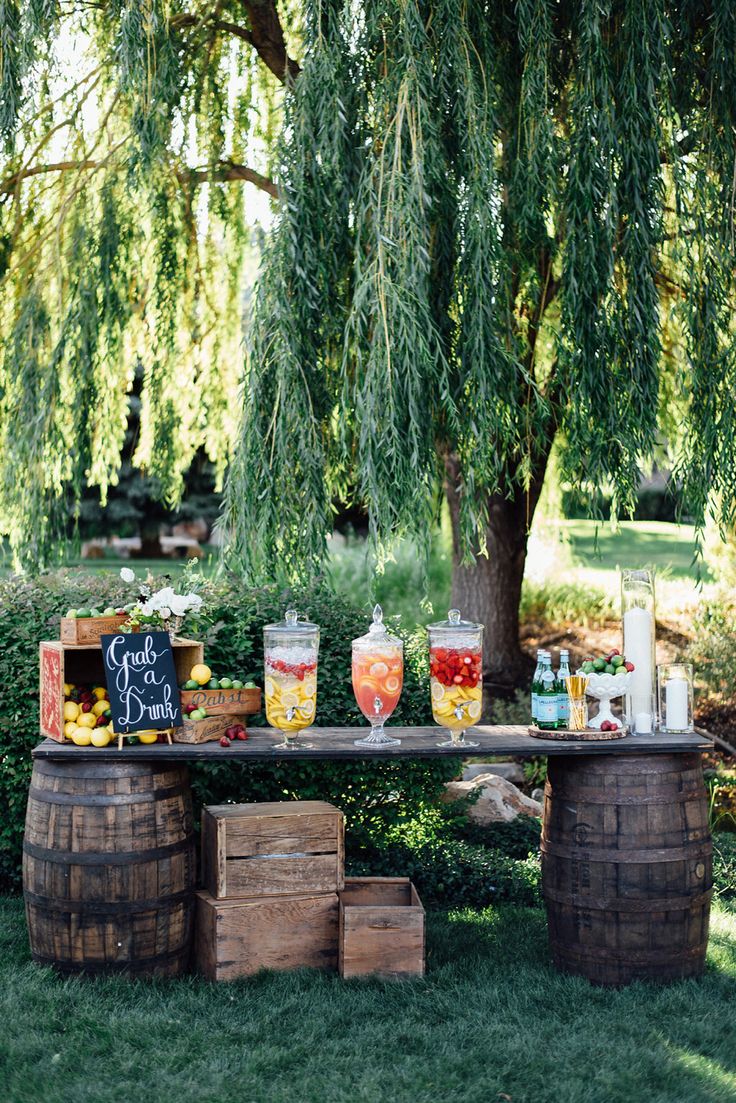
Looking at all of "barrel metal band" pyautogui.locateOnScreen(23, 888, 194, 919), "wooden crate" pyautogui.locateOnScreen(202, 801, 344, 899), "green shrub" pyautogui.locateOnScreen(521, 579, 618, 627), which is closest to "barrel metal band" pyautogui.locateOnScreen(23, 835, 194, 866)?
"barrel metal band" pyautogui.locateOnScreen(23, 888, 194, 919)

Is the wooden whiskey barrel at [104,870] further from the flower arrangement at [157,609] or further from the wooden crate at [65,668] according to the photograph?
the flower arrangement at [157,609]

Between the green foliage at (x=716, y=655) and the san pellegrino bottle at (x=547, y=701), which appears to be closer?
the san pellegrino bottle at (x=547, y=701)

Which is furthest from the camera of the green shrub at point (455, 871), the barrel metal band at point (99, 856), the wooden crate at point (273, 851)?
the green shrub at point (455, 871)

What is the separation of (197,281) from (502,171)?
279 cm

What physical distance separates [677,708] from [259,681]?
1.82m

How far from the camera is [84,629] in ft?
13.4

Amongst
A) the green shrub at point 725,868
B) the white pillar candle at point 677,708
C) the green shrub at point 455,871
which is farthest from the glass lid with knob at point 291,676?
the green shrub at point 725,868

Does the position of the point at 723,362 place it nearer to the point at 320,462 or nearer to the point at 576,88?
the point at 576,88

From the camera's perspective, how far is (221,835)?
4.07 metres

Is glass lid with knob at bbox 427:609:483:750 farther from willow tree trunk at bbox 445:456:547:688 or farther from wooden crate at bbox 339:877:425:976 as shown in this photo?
willow tree trunk at bbox 445:456:547:688

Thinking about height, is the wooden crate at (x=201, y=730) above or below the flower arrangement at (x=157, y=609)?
below

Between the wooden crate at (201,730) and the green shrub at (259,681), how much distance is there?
31.8 inches

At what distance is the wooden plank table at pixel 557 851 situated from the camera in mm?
3859

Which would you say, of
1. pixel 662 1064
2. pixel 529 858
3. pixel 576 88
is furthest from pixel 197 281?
pixel 662 1064
